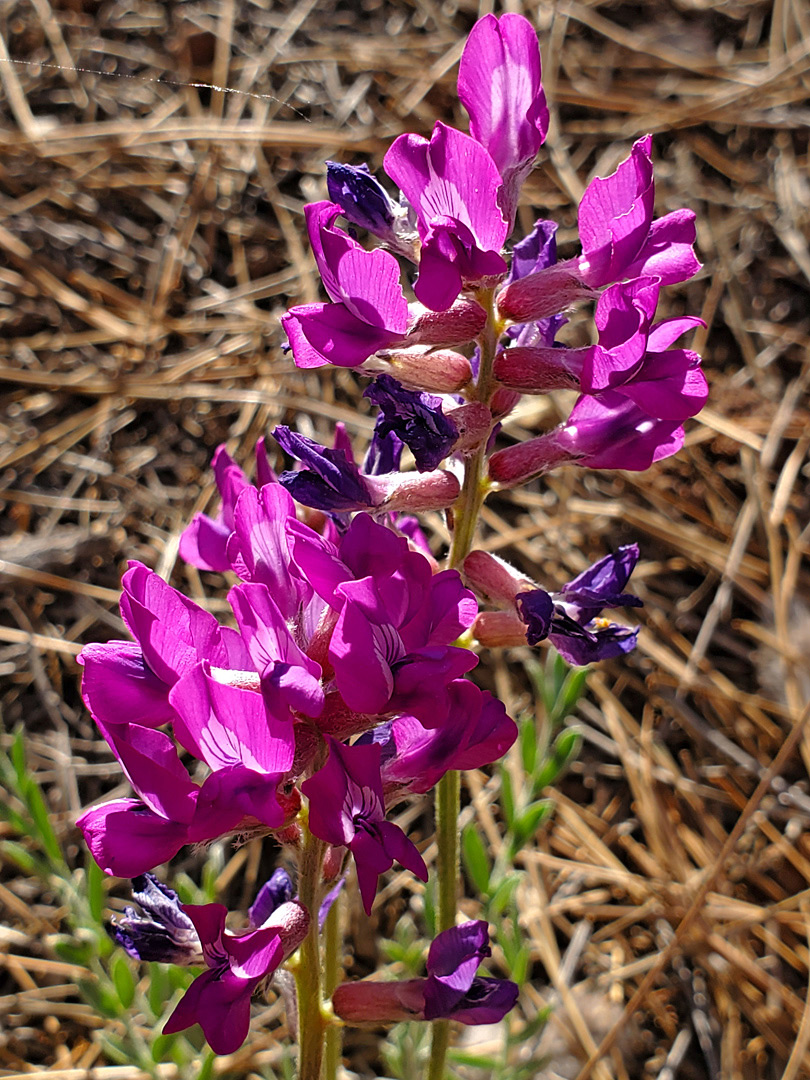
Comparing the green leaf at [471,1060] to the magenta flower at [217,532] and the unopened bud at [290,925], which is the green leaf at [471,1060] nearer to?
the unopened bud at [290,925]

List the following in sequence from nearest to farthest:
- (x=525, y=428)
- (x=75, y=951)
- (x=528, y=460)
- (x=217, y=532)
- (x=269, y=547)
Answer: (x=269, y=547) → (x=528, y=460) → (x=217, y=532) → (x=75, y=951) → (x=525, y=428)

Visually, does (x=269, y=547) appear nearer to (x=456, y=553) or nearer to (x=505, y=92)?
(x=456, y=553)

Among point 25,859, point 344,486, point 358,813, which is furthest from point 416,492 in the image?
point 25,859

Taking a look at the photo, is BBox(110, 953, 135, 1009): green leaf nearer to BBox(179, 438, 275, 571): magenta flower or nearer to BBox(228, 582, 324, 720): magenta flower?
BBox(179, 438, 275, 571): magenta flower

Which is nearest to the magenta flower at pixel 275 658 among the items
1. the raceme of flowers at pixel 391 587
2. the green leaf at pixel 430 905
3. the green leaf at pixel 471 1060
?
the raceme of flowers at pixel 391 587

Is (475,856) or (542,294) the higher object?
(542,294)
